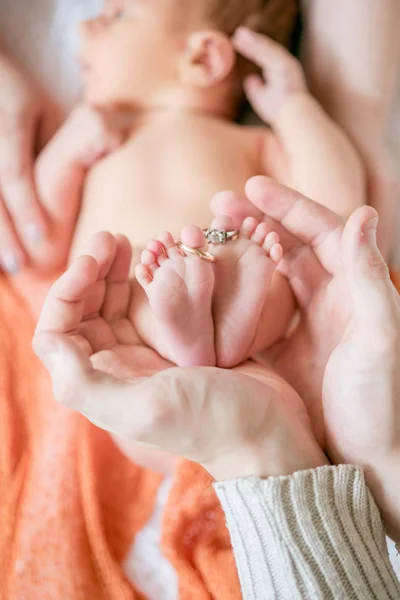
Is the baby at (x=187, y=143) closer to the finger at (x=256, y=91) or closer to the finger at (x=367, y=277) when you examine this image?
the finger at (x=256, y=91)

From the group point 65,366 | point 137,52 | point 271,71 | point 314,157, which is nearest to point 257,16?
point 271,71

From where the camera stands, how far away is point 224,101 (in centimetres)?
115

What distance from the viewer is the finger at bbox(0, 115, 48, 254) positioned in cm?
98

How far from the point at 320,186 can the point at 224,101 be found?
357 millimetres

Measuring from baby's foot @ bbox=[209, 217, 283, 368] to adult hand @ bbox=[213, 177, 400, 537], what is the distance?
0.25 feet

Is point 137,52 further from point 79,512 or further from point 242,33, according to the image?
point 79,512

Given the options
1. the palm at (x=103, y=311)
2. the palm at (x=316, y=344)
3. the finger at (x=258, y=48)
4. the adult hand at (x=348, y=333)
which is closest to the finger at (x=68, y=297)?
the palm at (x=103, y=311)

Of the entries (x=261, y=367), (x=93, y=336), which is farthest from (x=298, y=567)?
(x=93, y=336)

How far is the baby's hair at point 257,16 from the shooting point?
1.12 meters

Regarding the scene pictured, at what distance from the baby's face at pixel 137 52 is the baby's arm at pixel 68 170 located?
Answer: 10 centimetres

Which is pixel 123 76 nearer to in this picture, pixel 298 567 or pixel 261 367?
pixel 261 367

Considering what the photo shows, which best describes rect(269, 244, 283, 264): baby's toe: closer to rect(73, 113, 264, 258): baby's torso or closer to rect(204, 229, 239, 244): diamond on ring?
rect(204, 229, 239, 244): diamond on ring

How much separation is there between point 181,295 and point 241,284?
0.28 feet

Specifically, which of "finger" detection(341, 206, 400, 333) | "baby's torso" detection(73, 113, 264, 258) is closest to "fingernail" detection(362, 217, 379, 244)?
"finger" detection(341, 206, 400, 333)
